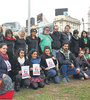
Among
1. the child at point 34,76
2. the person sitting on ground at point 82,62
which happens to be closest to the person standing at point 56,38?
the person sitting on ground at point 82,62

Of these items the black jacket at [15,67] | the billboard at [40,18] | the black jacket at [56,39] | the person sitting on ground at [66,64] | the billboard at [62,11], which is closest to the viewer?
the black jacket at [15,67]

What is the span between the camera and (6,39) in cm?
548

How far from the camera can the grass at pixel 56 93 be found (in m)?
3.75

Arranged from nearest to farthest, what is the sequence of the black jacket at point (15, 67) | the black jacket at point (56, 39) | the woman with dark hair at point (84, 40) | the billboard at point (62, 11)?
the black jacket at point (15, 67)
the black jacket at point (56, 39)
the woman with dark hair at point (84, 40)
the billboard at point (62, 11)

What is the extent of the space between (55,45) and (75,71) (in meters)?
1.37

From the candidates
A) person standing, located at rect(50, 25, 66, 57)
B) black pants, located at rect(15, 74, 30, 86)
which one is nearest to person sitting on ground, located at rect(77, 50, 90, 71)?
person standing, located at rect(50, 25, 66, 57)

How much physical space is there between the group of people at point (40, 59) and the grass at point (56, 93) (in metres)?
0.22

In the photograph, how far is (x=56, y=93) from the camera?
13.5ft

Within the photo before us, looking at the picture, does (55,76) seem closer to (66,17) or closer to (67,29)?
(67,29)

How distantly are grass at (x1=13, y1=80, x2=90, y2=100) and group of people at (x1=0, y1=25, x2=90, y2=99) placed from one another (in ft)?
0.72

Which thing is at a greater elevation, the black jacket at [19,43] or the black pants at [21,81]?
the black jacket at [19,43]

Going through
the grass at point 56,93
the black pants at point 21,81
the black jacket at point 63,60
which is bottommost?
the grass at point 56,93

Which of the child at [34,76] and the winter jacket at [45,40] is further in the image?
the winter jacket at [45,40]

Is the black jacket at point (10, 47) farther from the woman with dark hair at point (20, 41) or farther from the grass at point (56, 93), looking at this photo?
the grass at point (56, 93)
